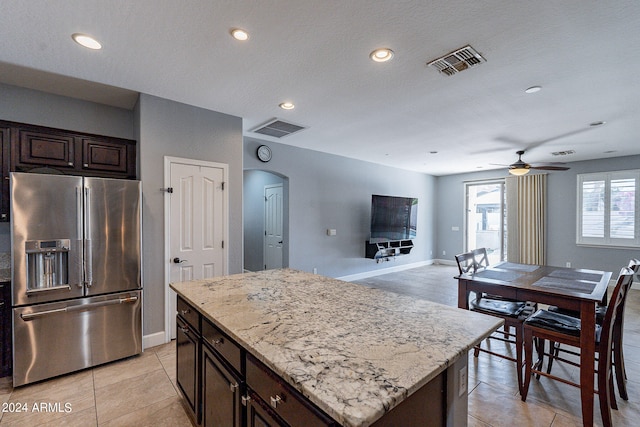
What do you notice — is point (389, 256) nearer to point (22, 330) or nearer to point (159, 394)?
point (159, 394)

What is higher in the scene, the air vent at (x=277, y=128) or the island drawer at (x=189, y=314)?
the air vent at (x=277, y=128)

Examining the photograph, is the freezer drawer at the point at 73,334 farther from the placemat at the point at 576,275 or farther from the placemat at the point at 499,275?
the placemat at the point at 576,275

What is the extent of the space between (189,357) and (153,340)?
1.64m

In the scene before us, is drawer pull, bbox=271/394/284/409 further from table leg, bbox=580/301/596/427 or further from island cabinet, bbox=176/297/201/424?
table leg, bbox=580/301/596/427

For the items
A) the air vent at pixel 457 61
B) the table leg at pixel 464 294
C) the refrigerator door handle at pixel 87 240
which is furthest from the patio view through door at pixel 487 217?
the refrigerator door handle at pixel 87 240

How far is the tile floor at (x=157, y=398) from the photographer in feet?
6.62

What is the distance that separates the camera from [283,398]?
100 centimetres

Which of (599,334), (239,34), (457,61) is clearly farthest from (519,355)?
(239,34)

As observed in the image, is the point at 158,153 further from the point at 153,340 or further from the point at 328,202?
the point at 328,202

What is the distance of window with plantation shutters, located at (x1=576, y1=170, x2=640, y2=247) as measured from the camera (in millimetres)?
5676

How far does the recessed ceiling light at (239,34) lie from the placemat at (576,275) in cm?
360

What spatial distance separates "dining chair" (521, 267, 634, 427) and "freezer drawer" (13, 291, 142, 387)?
359cm

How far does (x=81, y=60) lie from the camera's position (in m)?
2.40

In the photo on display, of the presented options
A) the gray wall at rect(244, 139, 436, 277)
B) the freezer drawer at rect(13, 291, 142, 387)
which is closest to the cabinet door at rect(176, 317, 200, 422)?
the freezer drawer at rect(13, 291, 142, 387)
